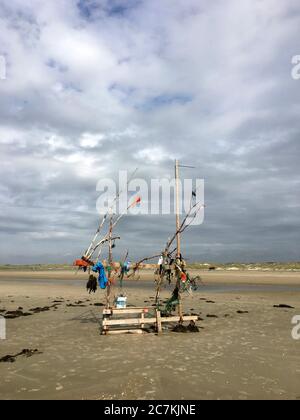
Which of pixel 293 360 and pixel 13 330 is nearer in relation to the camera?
pixel 293 360

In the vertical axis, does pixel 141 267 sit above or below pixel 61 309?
above

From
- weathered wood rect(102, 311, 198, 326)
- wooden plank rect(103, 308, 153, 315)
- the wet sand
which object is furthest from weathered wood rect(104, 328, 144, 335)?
wooden plank rect(103, 308, 153, 315)

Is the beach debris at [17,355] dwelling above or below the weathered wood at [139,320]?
below

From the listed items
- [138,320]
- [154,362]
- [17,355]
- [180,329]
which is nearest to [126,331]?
[138,320]

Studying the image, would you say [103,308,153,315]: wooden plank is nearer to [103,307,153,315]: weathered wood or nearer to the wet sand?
[103,307,153,315]: weathered wood

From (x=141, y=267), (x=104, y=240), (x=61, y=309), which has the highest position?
(x=104, y=240)

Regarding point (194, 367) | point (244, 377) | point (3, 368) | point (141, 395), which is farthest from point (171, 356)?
point (3, 368)

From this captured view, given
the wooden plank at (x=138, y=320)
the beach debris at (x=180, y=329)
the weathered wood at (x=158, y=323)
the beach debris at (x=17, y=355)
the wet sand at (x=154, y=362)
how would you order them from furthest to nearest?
the beach debris at (x=180, y=329) → the weathered wood at (x=158, y=323) → the wooden plank at (x=138, y=320) → the beach debris at (x=17, y=355) → the wet sand at (x=154, y=362)

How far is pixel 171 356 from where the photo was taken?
480 inches

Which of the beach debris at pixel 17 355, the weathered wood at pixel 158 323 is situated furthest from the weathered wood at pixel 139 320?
the beach debris at pixel 17 355

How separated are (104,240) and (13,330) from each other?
6.15 metres

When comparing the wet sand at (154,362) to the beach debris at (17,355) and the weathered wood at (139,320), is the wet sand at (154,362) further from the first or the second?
the weathered wood at (139,320)
